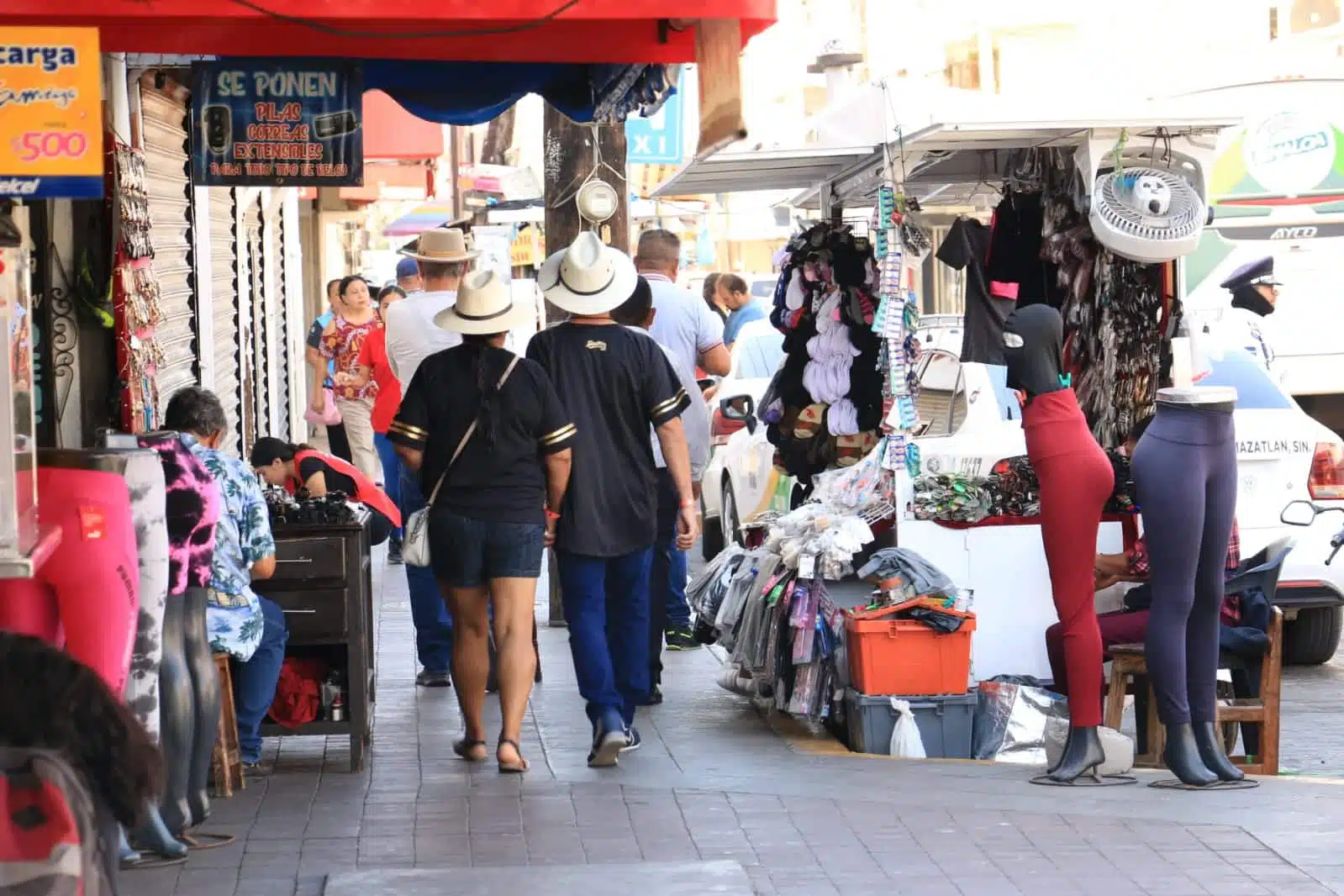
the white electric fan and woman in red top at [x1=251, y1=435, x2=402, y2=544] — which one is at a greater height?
the white electric fan

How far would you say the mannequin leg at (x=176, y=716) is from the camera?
6332mm

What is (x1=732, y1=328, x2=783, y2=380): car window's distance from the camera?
1543 centimetres

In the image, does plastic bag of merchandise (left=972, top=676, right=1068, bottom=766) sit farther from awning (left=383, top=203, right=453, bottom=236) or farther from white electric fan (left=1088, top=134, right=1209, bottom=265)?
awning (left=383, top=203, right=453, bottom=236)

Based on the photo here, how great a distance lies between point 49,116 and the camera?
5.67 m

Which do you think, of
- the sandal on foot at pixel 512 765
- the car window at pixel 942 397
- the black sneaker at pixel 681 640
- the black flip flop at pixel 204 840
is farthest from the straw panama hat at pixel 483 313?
the black sneaker at pixel 681 640

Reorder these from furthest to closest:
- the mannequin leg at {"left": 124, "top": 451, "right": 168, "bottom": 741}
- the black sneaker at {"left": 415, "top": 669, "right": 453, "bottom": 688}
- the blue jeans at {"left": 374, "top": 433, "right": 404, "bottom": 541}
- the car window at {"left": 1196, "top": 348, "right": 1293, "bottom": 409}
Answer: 1. the blue jeans at {"left": 374, "top": 433, "right": 404, "bottom": 541}
2. the car window at {"left": 1196, "top": 348, "right": 1293, "bottom": 409}
3. the black sneaker at {"left": 415, "top": 669, "right": 453, "bottom": 688}
4. the mannequin leg at {"left": 124, "top": 451, "right": 168, "bottom": 741}

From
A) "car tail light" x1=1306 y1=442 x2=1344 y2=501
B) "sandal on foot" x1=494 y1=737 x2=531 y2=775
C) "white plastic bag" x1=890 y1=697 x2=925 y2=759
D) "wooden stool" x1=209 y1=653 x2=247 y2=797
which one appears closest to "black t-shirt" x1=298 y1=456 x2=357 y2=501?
"wooden stool" x1=209 y1=653 x2=247 y2=797

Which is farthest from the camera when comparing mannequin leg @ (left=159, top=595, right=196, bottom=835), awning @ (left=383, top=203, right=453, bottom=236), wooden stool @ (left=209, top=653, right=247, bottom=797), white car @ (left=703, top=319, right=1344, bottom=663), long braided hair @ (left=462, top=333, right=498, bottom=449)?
awning @ (left=383, top=203, right=453, bottom=236)

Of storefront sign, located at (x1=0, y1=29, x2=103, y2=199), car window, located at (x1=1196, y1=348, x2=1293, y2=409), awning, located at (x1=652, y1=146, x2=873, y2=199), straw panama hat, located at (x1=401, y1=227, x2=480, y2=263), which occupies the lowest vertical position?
car window, located at (x1=1196, y1=348, x2=1293, y2=409)

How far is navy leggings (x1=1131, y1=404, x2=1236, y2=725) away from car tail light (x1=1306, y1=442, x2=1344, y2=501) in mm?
3036

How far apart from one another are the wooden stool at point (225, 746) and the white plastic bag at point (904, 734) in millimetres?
2597

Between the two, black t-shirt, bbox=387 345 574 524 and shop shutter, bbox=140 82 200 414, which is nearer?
black t-shirt, bbox=387 345 574 524

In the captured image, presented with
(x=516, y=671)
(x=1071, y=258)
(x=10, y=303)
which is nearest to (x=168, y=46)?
(x=516, y=671)

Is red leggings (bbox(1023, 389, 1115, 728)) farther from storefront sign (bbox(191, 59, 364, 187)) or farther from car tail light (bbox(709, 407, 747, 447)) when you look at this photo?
car tail light (bbox(709, 407, 747, 447))
